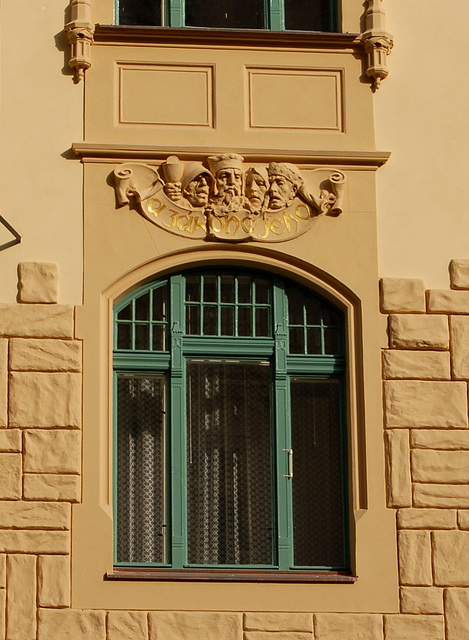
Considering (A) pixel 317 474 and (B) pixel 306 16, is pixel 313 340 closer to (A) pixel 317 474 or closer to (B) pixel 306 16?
(A) pixel 317 474

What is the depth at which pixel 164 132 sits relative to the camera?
49.8 ft

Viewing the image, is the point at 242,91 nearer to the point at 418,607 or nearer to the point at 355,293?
the point at 355,293

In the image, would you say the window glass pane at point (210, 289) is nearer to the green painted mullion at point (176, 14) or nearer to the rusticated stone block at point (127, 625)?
the green painted mullion at point (176, 14)

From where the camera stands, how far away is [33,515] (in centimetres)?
1413

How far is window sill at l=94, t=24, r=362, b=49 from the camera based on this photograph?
50.2ft

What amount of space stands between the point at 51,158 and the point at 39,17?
53.8 inches

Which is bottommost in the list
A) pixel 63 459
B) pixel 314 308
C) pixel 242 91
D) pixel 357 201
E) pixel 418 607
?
pixel 418 607

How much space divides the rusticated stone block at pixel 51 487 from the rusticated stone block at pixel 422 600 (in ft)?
9.26

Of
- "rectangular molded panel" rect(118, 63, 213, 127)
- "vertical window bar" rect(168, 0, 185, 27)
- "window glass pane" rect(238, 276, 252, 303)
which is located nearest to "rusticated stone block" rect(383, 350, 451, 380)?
"window glass pane" rect(238, 276, 252, 303)

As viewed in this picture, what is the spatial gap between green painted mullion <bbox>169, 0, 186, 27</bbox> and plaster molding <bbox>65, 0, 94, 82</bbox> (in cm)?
76

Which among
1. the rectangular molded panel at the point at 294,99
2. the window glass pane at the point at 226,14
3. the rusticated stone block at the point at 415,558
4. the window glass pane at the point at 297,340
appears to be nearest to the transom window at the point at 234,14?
the window glass pane at the point at 226,14

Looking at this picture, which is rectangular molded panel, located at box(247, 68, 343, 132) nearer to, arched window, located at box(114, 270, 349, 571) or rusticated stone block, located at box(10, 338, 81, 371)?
arched window, located at box(114, 270, 349, 571)

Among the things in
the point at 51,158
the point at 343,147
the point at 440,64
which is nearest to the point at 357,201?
the point at 343,147

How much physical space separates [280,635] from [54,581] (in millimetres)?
1895
